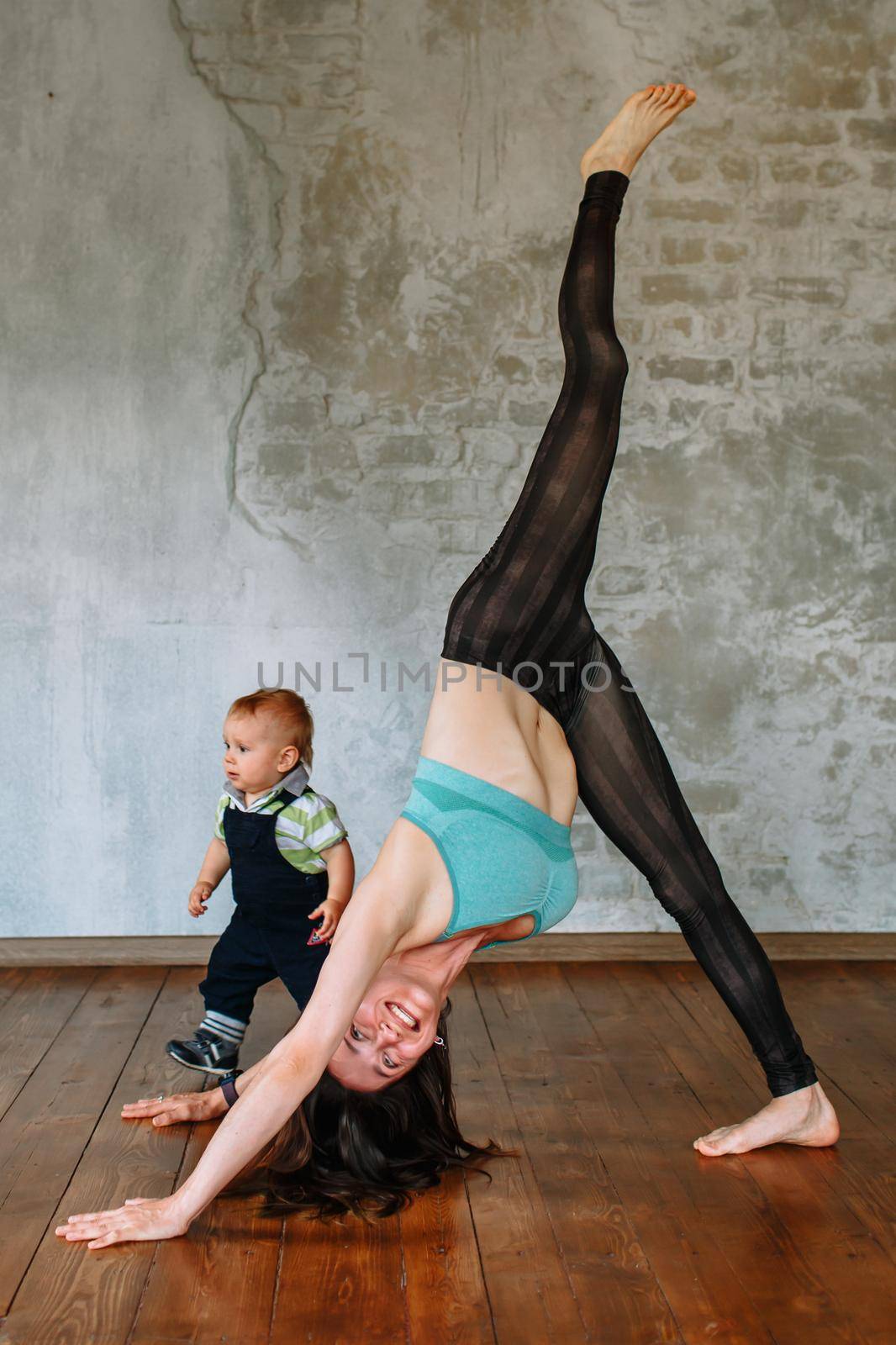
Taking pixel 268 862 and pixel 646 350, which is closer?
pixel 268 862

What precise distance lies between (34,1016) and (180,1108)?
2.91 feet

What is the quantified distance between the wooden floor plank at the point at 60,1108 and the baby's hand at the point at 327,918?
577mm

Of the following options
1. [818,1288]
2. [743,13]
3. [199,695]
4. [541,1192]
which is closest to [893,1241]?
[818,1288]

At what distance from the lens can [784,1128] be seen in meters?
2.38

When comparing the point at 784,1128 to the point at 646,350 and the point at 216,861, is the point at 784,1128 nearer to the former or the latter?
the point at 216,861

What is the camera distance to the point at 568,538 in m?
2.31

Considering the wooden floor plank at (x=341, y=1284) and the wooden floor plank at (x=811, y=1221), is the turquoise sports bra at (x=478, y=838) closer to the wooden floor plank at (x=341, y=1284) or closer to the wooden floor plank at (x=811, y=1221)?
the wooden floor plank at (x=341, y=1284)

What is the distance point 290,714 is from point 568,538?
797 millimetres

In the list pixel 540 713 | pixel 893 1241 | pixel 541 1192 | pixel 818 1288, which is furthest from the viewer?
pixel 540 713


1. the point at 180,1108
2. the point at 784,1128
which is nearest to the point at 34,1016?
the point at 180,1108

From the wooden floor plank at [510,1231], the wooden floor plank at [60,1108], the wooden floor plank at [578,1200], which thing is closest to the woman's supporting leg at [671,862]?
the wooden floor plank at [578,1200]

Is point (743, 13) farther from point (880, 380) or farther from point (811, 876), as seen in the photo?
point (811, 876)

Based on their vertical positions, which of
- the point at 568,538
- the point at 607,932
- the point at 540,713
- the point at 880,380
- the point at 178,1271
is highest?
the point at 880,380

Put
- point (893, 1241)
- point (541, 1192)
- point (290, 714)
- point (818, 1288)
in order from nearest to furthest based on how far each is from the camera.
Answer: point (818, 1288), point (893, 1241), point (541, 1192), point (290, 714)
